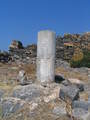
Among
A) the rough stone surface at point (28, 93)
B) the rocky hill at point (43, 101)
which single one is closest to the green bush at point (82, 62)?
the rocky hill at point (43, 101)

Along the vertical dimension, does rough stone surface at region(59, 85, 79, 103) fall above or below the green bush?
below

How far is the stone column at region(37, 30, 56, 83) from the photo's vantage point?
27.3 feet

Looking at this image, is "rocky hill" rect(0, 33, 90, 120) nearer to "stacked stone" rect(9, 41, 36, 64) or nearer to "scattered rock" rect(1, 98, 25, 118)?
"scattered rock" rect(1, 98, 25, 118)

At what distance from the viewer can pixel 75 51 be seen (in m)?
17.7

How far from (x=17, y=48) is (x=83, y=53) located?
404 cm

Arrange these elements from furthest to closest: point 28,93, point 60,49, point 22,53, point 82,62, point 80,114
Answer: point 60,49 → point 22,53 → point 82,62 → point 28,93 → point 80,114

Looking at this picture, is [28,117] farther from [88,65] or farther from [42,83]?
[88,65]

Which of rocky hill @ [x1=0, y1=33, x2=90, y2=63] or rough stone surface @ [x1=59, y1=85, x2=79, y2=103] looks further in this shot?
rocky hill @ [x1=0, y1=33, x2=90, y2=63]

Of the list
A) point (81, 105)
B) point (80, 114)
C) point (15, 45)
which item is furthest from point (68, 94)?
point (15, 45)

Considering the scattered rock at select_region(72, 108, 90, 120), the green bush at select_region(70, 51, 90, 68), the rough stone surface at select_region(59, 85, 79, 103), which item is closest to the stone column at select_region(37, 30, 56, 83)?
the rough stone surface at select_region(59, 85, 79, 103)

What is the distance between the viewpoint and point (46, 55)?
27.6 feet

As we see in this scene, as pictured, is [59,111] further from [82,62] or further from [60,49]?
[60,49]

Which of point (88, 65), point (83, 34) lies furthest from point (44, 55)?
point (83, 34)

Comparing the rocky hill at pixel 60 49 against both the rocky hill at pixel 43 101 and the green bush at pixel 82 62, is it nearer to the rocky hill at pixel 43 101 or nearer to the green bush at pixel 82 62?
the green bush at pixel 82 62
